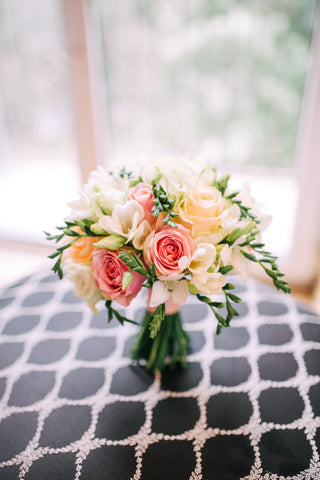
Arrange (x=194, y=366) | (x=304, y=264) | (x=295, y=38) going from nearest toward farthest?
1. (x=194, y=366)
2. (x=295, y=38)
3. (x=304, y=264)

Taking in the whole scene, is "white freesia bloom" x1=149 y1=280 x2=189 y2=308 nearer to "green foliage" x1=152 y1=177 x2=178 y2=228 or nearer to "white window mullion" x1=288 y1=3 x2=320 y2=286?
"green foliage" x1=152 y1=177 x2=178 y2=228

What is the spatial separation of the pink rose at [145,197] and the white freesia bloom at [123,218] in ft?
0.06

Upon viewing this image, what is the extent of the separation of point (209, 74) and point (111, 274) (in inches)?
65.4

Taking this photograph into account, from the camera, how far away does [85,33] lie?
1.77 meters

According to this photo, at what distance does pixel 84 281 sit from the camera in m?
0.80

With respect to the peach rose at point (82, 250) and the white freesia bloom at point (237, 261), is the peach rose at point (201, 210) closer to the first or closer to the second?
the white freesia bloom at point (237, 261)

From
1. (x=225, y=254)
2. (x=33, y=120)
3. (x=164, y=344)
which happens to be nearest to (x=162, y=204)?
(x=225, y=254)

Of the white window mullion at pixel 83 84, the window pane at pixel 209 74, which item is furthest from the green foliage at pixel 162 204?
the window pane at pixel 209 74

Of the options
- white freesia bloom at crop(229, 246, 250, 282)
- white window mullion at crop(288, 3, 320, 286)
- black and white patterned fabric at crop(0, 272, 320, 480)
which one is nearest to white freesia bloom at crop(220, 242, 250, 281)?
white freesia bloom at crop(229, 246, 250, 282)

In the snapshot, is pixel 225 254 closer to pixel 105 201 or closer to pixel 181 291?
pixel 181 291

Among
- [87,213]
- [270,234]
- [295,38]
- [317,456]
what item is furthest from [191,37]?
[317,456]

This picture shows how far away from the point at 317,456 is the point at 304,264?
4.79 ft

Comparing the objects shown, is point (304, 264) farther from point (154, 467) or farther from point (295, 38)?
point (154, 467)

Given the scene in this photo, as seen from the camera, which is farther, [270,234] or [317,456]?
[270,234]
